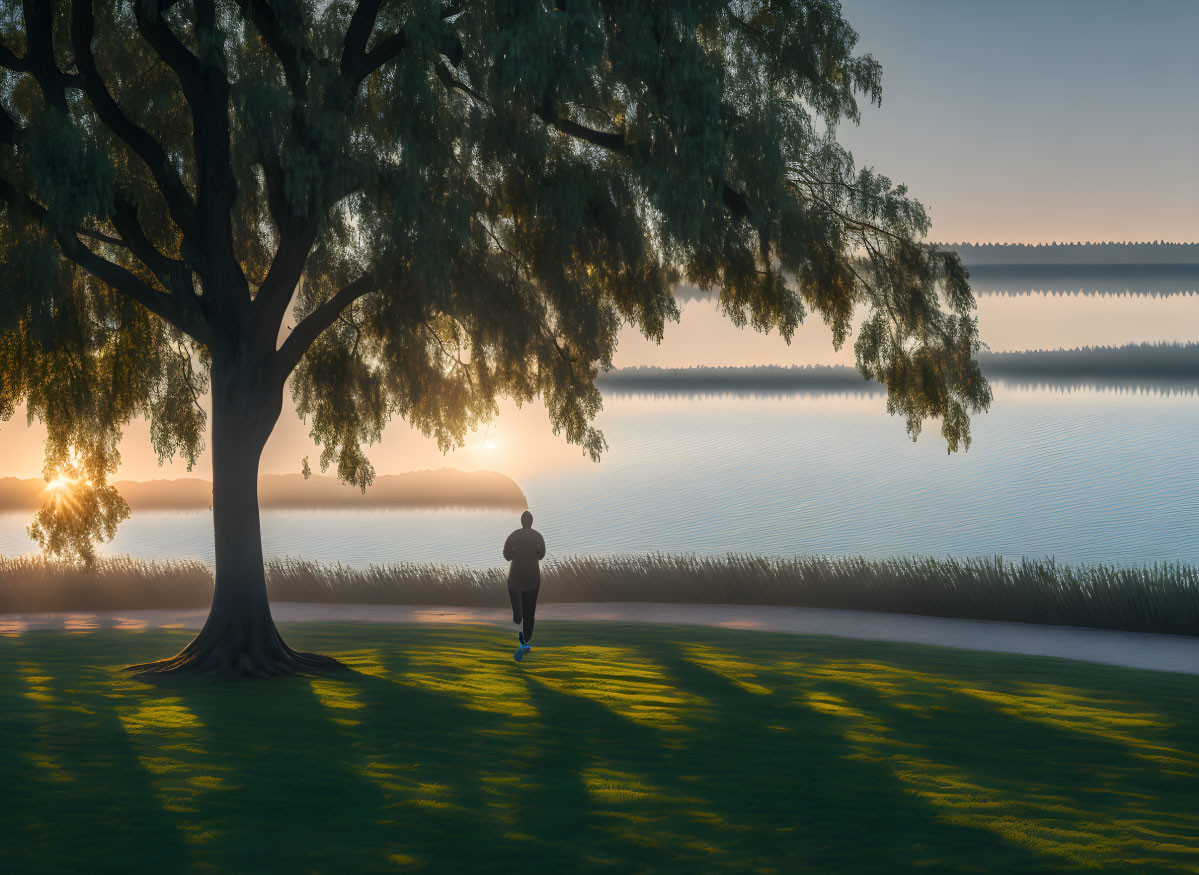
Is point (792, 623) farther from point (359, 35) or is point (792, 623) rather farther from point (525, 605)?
point (359, 35)

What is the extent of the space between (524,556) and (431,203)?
3951 millimetres

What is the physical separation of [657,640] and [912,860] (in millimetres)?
8696

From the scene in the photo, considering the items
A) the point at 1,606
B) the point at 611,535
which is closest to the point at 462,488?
the point at 611,535

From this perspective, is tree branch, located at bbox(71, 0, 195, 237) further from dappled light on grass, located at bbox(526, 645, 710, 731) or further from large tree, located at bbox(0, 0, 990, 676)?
dappled light on grass, located at bbox(526, 645, 710, 731)

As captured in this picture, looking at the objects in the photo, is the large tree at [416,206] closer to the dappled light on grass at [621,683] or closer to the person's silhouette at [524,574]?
the person's silhouette at [524,574]

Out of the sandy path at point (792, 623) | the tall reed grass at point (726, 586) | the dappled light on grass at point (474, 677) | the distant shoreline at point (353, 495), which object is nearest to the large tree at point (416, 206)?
the dappled light on grass at point (474, 677)

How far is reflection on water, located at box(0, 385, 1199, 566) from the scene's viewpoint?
43094mm

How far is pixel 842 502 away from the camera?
56969 millimetres

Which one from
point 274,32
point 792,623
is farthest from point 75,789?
point 792,623

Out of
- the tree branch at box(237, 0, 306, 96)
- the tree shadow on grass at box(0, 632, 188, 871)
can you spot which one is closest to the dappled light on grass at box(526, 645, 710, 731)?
the tree shadow on grass at box(0, 632, 188, 871)

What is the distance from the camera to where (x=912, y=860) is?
669 centimetres

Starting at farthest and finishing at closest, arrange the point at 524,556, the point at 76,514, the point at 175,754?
the point at 76,514 < the point at 524,556 < the point at 175,754

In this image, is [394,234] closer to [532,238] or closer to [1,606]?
[532,238]

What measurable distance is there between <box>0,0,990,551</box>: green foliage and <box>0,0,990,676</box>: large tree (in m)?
0.04
